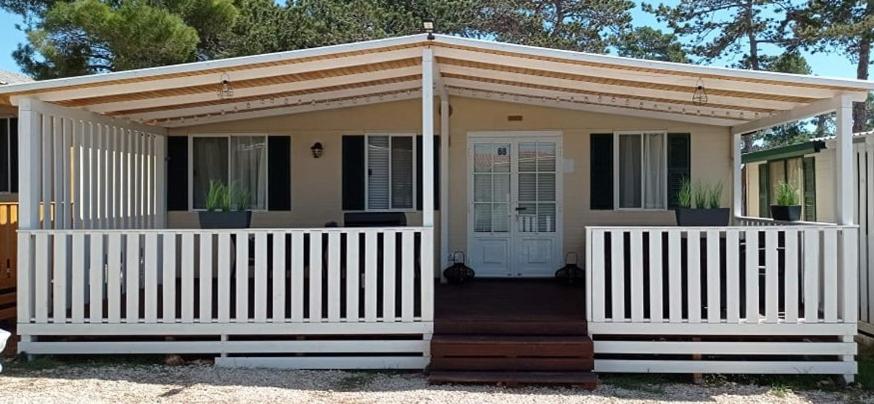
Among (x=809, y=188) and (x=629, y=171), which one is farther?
(x=809, y=188)

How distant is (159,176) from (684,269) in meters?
5.39

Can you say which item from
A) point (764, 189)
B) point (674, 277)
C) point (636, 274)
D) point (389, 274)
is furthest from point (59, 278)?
point (764, 189)

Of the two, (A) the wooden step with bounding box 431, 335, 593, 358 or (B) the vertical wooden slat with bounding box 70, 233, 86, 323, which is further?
(B) the vertical wooden slat with bounding box 70, 233, 86, 323

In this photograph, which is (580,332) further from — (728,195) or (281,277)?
(728,195)

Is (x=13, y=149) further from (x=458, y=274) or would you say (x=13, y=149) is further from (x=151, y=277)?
(x=458, y=274)

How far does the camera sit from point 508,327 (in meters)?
5.07

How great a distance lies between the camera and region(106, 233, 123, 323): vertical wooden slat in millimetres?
5184

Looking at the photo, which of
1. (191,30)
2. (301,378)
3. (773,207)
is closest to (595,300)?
(301,378)

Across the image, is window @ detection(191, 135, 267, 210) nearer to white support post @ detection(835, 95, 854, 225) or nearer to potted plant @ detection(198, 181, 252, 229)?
potted plant @ detection(198, 181, 252, 229)

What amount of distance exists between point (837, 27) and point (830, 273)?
11127 millimetres

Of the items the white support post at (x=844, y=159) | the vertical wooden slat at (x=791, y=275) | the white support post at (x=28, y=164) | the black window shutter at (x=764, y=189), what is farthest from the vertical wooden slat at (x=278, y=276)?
the black window shutter at (x=764, y=189)

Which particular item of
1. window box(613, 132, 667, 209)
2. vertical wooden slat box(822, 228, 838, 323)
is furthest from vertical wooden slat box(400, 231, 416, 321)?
window box(613, 132, 667, 209)

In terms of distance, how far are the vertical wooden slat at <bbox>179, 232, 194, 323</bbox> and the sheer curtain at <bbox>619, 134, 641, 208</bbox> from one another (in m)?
4.52

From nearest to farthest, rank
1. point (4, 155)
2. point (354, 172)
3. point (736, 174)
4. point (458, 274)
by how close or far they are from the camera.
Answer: point (458, 274)
point (736, 174)
point (354, 172)
point (4, 155)
